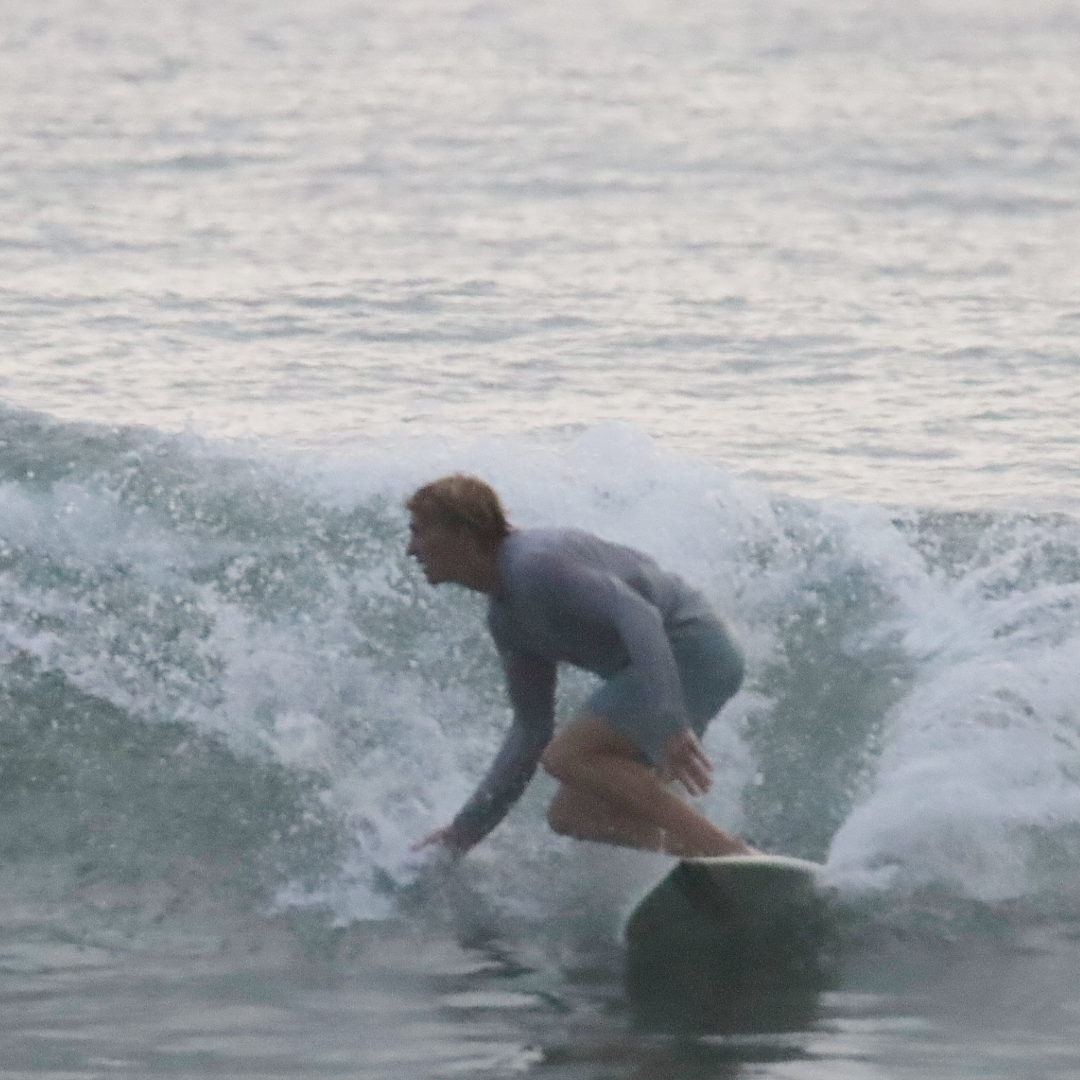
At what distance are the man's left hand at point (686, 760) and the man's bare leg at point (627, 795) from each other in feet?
1.10

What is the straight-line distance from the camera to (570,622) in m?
6.22

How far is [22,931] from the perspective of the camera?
262 inches

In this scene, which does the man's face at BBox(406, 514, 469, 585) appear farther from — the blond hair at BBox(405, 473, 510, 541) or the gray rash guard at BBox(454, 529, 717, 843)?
the gray rash guard at BBox(454, 529, 717, 843)

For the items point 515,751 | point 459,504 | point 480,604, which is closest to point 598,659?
point 515,751

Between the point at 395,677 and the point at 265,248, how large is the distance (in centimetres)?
1072

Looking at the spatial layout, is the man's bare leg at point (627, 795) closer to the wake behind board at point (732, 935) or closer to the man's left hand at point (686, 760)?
the wake behind board at point (732, 935)

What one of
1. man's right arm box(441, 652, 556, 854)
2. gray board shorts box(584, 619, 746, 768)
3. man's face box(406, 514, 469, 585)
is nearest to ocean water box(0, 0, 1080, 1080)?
man's right arm box(441, 652, 556, 854)

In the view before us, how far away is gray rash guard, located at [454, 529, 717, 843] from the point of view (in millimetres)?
6066

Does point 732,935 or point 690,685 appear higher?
point 690,685

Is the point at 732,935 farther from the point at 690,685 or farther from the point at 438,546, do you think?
the point at 438,546

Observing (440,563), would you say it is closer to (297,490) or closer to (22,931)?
(22,931)

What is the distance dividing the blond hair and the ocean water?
3.91ft

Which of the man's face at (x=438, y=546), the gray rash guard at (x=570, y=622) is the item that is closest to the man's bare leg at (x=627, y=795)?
the gray rash guard at (x=570, y=622)

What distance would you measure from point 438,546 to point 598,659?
1.83 ft
